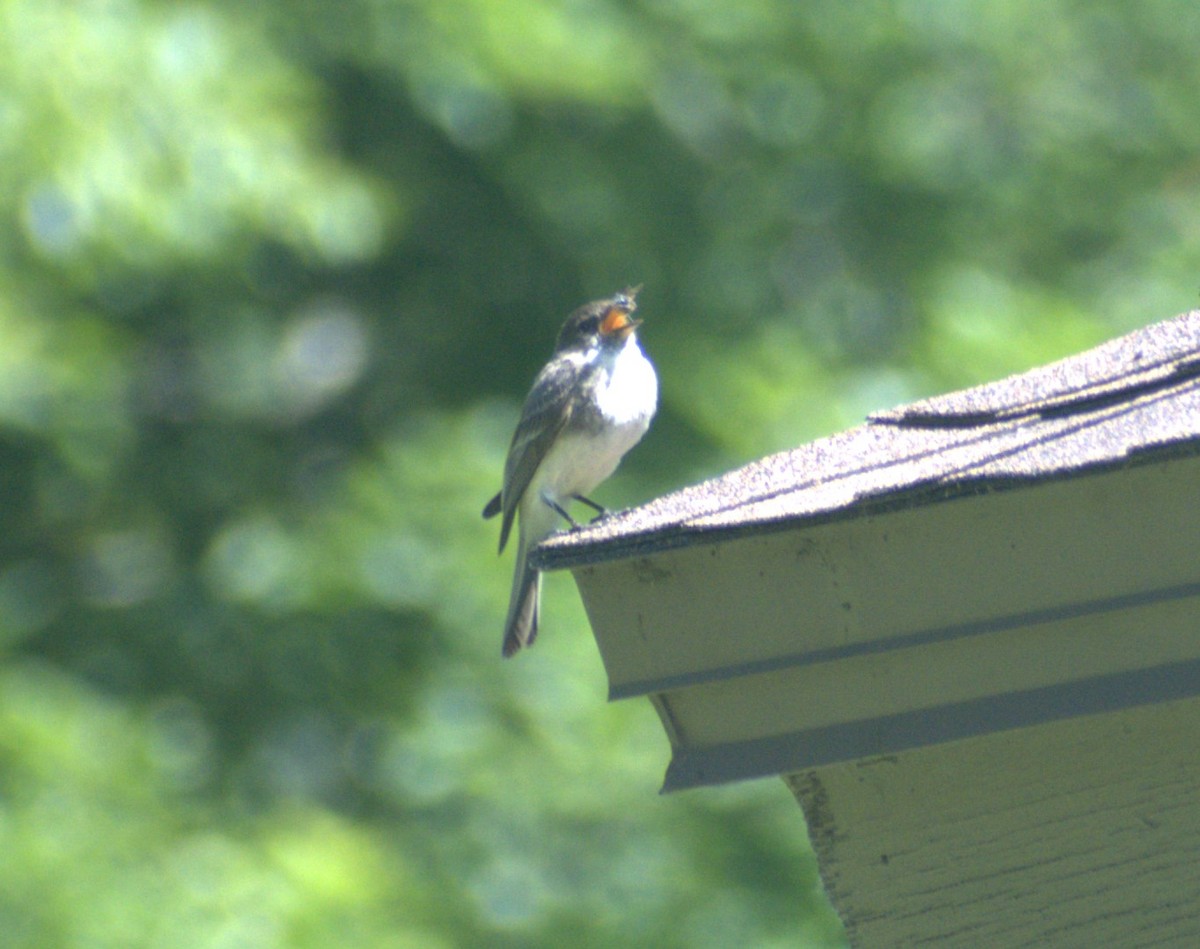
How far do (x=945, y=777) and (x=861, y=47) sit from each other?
5251 millimetres

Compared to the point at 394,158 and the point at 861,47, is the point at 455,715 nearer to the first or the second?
the point at 394,158

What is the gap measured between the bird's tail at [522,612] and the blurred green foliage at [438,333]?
177 mm

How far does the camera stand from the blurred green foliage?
5.04m

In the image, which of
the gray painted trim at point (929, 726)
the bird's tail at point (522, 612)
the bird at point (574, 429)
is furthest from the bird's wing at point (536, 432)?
the gray painted trim at point (929, 726)

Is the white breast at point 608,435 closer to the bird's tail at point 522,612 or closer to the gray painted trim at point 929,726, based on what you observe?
the bird's tail at point 522,612

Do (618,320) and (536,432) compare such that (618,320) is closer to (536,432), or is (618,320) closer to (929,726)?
(536,432)

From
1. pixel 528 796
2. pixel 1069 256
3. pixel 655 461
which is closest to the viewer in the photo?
pixel 528 796

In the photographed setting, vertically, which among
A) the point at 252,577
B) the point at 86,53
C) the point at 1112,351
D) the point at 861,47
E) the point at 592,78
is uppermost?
the point at 861,47

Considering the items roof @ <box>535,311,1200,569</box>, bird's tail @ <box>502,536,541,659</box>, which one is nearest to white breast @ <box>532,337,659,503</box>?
bird's tail @ <box>502,536,541,659</box>

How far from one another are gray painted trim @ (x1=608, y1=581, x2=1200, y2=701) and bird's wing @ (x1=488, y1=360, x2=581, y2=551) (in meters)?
3.27

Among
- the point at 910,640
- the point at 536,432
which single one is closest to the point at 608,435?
the point at 536,432

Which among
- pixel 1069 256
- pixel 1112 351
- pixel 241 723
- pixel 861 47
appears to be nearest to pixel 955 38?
pixel 861 47

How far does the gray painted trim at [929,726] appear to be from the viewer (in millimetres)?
1916

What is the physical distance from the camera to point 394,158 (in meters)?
7.16
